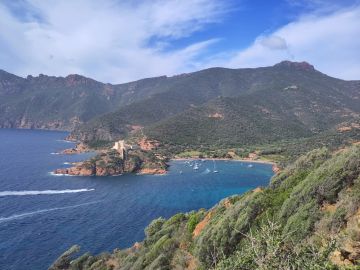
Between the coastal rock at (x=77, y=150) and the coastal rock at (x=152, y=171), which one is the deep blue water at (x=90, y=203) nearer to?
the coastal rock at (x=152, y=171)

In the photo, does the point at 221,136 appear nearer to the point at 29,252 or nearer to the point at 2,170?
the point at 2,170

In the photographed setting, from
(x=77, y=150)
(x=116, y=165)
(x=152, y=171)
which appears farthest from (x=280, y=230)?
(x=77, y=150)

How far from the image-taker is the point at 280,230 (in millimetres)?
21672

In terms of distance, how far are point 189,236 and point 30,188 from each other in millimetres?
72996

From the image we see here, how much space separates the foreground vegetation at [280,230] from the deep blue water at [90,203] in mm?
17781

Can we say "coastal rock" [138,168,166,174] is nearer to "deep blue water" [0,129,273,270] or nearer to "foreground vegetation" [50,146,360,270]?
"deep blue water" [0,129,273,270]

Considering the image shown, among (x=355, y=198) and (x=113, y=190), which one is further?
(x=113, y=190)

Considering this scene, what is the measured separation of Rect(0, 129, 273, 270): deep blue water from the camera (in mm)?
60438

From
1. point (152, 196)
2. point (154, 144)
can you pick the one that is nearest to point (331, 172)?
point (152, 196)

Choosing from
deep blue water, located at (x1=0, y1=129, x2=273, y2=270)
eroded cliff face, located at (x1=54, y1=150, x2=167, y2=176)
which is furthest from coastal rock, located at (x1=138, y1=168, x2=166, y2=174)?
deep blue water, located at (x1=0, y1=129, x2=273, y2=270)

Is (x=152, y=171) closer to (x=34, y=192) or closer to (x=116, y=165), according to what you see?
(x=116, y=165)

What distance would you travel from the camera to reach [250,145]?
182 meters

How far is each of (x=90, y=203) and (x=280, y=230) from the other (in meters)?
70.5

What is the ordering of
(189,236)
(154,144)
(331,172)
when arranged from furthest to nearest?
(154,144) → (189,236) → (331,172)
